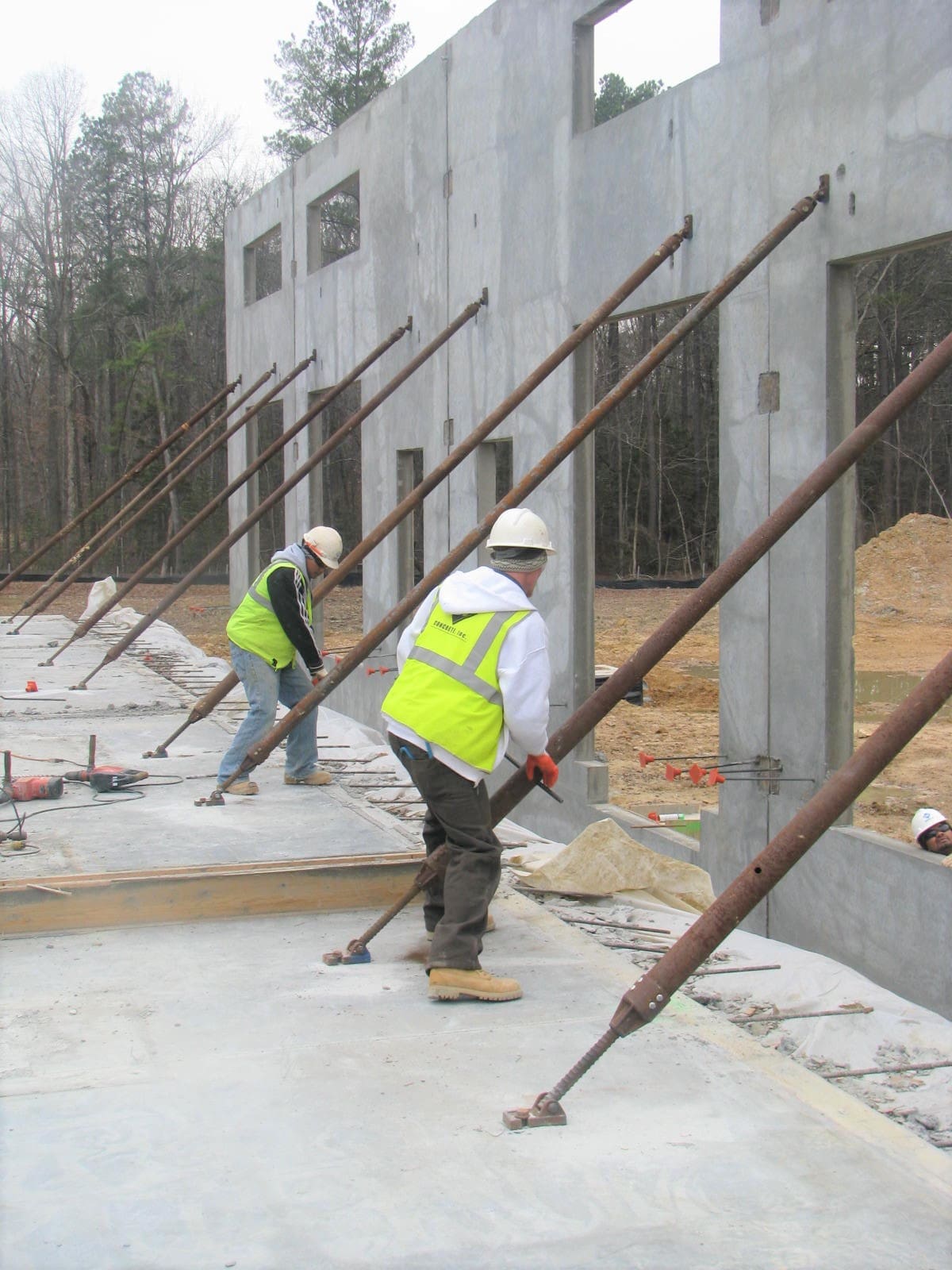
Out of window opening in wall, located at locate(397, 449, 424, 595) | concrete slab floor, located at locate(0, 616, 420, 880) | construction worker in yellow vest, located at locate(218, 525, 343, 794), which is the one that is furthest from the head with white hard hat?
window opening in wall, located at locate(397, 449, 424, 595)

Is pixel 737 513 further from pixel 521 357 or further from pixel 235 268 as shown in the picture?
pixel 235 268

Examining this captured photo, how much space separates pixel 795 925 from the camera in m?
7.30

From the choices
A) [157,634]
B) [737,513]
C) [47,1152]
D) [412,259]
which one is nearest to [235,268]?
[157,634]

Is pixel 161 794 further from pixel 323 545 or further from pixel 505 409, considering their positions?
pixel 505 409

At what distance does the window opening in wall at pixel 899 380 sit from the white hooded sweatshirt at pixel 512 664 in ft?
95.0

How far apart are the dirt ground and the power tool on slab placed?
4457 mm

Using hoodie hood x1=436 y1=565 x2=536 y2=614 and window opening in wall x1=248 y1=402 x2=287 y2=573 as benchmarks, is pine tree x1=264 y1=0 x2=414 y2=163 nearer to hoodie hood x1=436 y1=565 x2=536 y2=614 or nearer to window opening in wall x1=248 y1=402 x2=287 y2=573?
window opening in wall x1=248 y1=402 x2=287 y2=573

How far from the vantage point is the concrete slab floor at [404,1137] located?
124 inches

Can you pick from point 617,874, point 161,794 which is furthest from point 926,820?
point 161,794

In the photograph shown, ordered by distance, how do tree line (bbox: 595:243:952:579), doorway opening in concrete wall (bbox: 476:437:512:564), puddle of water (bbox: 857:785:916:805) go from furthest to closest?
1. tree line (bbox: 595:243:952:579)
2. doorway opening in concrete wall (bbox: 476:437:512:564)
3. puddle of water (bbox: 857:785:916:805)

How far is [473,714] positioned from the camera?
4812mm

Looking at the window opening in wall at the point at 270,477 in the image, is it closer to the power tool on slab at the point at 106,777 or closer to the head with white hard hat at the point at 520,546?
the power tool on slab at the point at 106,777

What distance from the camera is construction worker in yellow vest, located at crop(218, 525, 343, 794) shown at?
8.14 metres

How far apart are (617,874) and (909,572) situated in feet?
70.9
